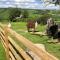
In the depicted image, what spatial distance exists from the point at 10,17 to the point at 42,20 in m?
19.5

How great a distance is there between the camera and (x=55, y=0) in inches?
728

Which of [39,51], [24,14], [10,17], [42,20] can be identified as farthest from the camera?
[24,14]

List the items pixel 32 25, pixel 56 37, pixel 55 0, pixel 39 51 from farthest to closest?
pixel 32 25
pixel 55 0
pixel 56 37
pixel 39 51

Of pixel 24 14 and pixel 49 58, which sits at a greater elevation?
pixel 49 58

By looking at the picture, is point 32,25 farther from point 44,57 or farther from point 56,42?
Answer: point 44,57

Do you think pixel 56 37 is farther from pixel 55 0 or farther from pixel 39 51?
pixel 39 51

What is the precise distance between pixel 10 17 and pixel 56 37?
43804mm

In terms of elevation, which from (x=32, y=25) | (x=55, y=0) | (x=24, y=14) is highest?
(x=55, y=0)

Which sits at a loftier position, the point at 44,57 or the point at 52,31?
the point at 44,57

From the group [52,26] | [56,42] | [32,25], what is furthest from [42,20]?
[56,42]

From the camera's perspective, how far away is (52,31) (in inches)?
733

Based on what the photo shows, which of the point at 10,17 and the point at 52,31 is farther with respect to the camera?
the point at 10,17

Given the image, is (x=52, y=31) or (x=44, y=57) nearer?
(x=44, y=57)

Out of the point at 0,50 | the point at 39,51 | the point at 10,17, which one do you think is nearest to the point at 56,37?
the point at 0,50
